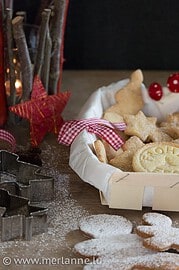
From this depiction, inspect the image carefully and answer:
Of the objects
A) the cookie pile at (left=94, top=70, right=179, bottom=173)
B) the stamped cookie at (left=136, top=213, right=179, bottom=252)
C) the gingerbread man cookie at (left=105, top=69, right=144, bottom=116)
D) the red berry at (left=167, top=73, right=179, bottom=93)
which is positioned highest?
the red berry at (left=167, top=73, right=179, bottom=93)

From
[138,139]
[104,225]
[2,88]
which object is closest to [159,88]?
[138,139]

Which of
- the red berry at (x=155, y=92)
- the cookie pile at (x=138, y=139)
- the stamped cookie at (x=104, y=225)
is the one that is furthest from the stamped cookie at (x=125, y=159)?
the red berry at (x=155, y=92)

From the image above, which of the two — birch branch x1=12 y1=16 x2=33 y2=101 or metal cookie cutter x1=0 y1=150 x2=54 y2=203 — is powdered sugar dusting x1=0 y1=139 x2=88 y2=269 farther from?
birch branch x1=12 y1=16 x2=33 y2=101

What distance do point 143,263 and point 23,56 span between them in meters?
0.54

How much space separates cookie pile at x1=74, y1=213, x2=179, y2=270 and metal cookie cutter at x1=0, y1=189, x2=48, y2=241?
0.22 feet

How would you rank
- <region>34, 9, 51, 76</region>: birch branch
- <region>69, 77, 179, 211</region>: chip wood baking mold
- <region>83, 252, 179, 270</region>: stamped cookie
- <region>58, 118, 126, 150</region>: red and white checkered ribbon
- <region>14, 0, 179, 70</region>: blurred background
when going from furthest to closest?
<region>14, 0, 179, 70</region>: blurred background → <region>34, 9, 51, 76</region>: birch branch → <region>58, 118, 126, 150</region>: red and white checkered ribbon → <region>69, 77, 179, 211</region>: chip wood baking mold → <region>83, 252, 179, 270</region>: stamped cookie

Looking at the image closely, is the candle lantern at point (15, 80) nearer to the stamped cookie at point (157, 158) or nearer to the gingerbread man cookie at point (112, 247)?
the stamped cookie at point (157, 158)

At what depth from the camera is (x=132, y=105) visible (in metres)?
1.40

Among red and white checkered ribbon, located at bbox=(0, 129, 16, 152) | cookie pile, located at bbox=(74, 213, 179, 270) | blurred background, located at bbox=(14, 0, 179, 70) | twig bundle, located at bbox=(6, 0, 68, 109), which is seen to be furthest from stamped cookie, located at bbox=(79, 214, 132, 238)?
blurred background, located at bbox=(14, 0, 179, 70)

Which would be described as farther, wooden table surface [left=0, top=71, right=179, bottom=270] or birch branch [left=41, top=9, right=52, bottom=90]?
birch branch [left=41, top=9, right=52, bottom=90]

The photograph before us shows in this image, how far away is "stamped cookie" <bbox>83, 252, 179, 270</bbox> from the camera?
0.96m

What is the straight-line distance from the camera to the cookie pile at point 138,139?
1162mm

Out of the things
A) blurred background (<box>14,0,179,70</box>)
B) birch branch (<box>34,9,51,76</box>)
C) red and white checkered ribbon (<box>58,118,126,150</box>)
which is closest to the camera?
red and white checkered ribbon (<box>58,118,126,150</box>)

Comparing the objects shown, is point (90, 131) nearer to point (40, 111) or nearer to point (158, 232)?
point (40, 111)
